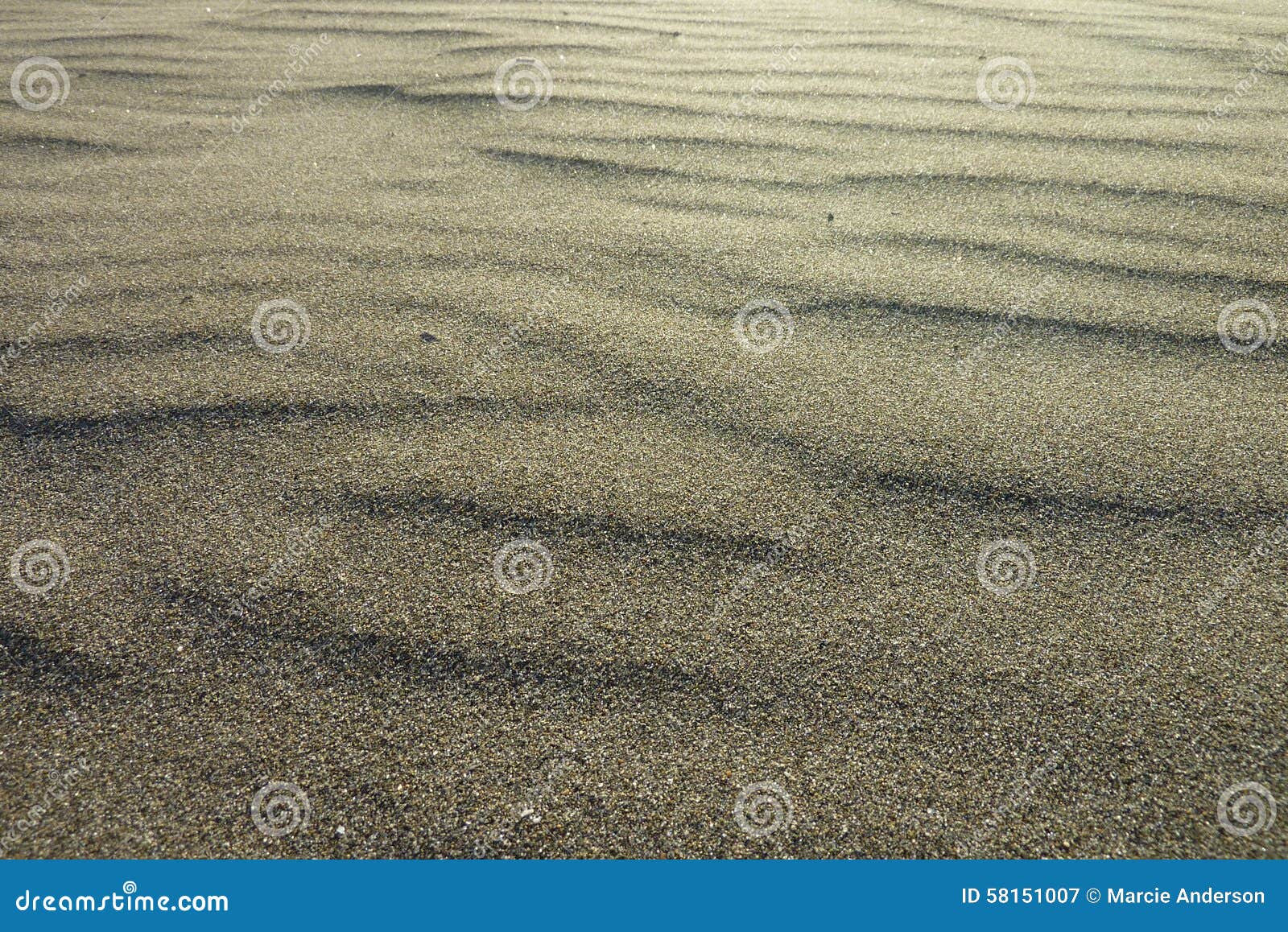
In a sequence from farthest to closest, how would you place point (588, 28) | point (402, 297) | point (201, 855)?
point (588, 28) → point (402, 297) → point (201, 855)

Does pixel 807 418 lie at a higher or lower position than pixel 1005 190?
lower

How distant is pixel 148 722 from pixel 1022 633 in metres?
1.13

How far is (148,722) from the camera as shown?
103 centimetres

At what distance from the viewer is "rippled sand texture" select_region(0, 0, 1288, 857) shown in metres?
0.96

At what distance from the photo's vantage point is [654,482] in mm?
1320

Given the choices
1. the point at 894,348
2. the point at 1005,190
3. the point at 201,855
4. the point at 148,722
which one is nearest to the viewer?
the point at 201,855

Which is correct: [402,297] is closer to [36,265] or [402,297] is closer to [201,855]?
[36,265]

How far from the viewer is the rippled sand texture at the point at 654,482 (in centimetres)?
96

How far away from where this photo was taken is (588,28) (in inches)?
123

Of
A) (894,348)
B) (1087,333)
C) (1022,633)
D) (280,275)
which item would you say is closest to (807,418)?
(894,348)

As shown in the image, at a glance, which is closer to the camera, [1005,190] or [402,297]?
[402,297]

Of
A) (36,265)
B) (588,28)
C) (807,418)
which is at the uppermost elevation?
(588,28)

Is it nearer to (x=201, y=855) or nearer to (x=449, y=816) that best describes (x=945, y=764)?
(x=449, y=816)

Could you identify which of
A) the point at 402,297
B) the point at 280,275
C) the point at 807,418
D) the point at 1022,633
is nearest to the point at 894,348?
the point at 807,418
